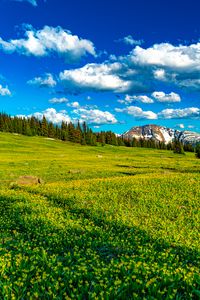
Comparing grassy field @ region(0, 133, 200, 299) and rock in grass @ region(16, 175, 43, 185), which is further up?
grassy field @ region(0, 133, 200, 299)

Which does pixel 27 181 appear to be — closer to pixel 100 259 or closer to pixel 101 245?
pixel 101 245

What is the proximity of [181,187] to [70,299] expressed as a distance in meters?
19.6

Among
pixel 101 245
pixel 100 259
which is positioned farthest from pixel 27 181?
pixel 100 259

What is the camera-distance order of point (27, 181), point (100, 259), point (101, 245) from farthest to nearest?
point (27, 181)
point (101, 245)
point (100, 259)

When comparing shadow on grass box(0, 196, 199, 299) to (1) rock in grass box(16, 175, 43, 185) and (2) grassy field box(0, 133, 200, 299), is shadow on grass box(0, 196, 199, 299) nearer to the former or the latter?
(2) grassy field box(0, 133, 200, 299)

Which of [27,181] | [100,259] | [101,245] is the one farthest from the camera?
[27,181]

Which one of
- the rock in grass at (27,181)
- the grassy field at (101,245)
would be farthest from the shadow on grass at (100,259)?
the rock in grass at (27,181)

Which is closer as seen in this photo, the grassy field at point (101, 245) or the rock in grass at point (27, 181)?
the grassy field at point (101, 245)

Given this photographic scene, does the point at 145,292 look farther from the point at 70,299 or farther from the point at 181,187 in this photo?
the point at 181,187

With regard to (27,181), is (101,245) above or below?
above

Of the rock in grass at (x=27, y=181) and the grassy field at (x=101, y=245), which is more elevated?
the grassy field at (x=101, y=245)

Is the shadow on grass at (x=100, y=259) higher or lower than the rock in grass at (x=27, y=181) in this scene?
higher

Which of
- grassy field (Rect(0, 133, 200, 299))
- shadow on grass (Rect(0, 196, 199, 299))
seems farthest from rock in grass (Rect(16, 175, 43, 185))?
shadow on grass (Rect(0, 196, 199, 299))

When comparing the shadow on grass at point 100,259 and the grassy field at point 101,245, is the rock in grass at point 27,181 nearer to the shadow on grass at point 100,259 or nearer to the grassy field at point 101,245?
the grassy field at point 101,245
